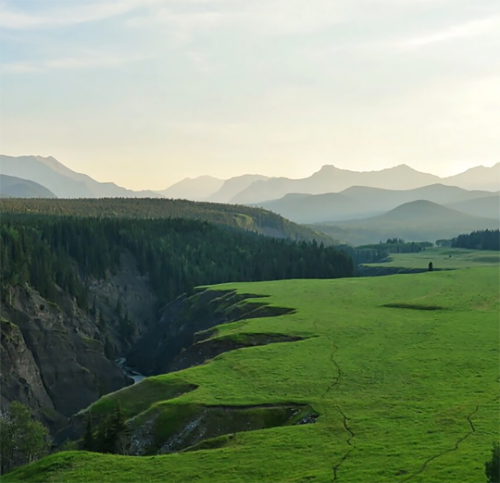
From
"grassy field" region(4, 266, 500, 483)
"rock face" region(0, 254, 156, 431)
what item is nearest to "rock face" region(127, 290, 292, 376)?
"grassy field" region(4, 266, 500, 483)

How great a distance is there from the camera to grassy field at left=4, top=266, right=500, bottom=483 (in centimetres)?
3675

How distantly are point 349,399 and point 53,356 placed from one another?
6824 cm

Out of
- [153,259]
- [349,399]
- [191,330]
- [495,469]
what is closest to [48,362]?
[191,330]

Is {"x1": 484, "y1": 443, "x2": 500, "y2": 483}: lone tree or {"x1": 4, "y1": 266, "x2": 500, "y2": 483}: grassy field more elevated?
{"x1": 484, "y1": 443, "x2": 500, "y2": 483}: lone tree

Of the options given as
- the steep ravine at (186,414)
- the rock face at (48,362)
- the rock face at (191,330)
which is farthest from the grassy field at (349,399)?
the rock face at (48,362)

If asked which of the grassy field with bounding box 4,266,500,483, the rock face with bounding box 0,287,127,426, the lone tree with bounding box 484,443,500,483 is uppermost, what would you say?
the lone tree with bounding box 484,443,500,483

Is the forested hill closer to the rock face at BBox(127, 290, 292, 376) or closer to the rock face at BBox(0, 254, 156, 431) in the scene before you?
the rock face at BBox(0, 254, 156, 431)

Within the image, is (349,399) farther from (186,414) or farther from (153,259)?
(153,259)

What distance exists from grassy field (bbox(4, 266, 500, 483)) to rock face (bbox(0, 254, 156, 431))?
106 ft

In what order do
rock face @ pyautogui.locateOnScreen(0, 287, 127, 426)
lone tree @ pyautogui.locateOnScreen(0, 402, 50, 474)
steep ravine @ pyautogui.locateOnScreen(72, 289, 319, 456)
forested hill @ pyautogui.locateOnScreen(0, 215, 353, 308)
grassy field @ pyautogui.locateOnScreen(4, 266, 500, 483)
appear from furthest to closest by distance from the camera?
forested hill @ pyautogui.locateOnScreen(0, 215, 353, 308) < rock face @ pyautogui.locateOnScreen(0, 287, 127, 426) < lone tree @ pyautogui.locateOnScreen(0, 402, 50, 474) < steep ravine @ pyautogui.locateOnScreen(72, 289, 319, 456) < grassy field @ pyautogui.locateOnScreen(4, 266, 500, 483)

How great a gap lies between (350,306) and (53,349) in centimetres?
4931

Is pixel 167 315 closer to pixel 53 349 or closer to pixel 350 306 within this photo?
pixel 53 349

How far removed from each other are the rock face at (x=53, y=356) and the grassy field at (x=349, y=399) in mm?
32387

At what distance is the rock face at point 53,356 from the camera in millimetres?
91062
